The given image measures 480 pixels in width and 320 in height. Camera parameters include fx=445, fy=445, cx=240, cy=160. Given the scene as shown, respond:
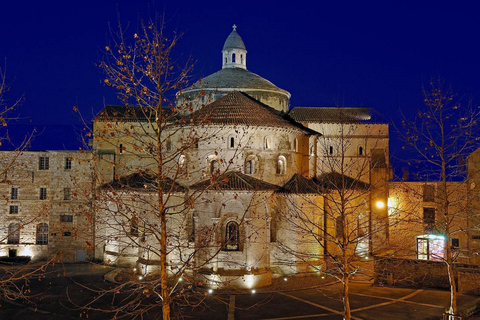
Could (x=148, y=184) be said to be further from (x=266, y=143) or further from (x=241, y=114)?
(x=266, y=143)

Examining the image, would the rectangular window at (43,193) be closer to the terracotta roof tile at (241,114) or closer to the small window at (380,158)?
the terracotta roof tile at (241,114)

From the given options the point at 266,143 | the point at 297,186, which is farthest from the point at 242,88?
the point at 297,186

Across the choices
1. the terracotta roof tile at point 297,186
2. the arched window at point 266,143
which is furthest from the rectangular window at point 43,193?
the terracotta roof tile at point 297,186

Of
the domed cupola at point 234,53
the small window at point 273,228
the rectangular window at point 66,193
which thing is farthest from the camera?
the domed cupola at point 234,53

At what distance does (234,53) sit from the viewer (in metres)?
50.2

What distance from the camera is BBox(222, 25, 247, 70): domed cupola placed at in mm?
50125

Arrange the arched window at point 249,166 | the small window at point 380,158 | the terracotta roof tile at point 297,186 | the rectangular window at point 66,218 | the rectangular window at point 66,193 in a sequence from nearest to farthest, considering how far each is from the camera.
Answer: the terracotta roof tile at point 297,186
the arched window at point 249,166
the small window at point 380,158
the rectangular window at point 66,218
the rectangular window at point 66,193

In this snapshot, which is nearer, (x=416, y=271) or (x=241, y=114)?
(x=416, y=271)

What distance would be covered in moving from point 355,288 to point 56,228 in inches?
1084

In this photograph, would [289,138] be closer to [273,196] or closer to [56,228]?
[273,196]

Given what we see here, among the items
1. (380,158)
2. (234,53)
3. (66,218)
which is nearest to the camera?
(380,158)

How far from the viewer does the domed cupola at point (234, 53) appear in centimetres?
5012

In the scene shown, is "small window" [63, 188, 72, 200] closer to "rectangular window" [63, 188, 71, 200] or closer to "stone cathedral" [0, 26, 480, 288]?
"rectangular window" [63, 188, 71, 200]

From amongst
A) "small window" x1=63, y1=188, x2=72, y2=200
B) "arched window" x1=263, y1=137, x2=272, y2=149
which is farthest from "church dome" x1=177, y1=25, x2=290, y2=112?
"small window" x1=63, y1=188, x2=72, y2=200
